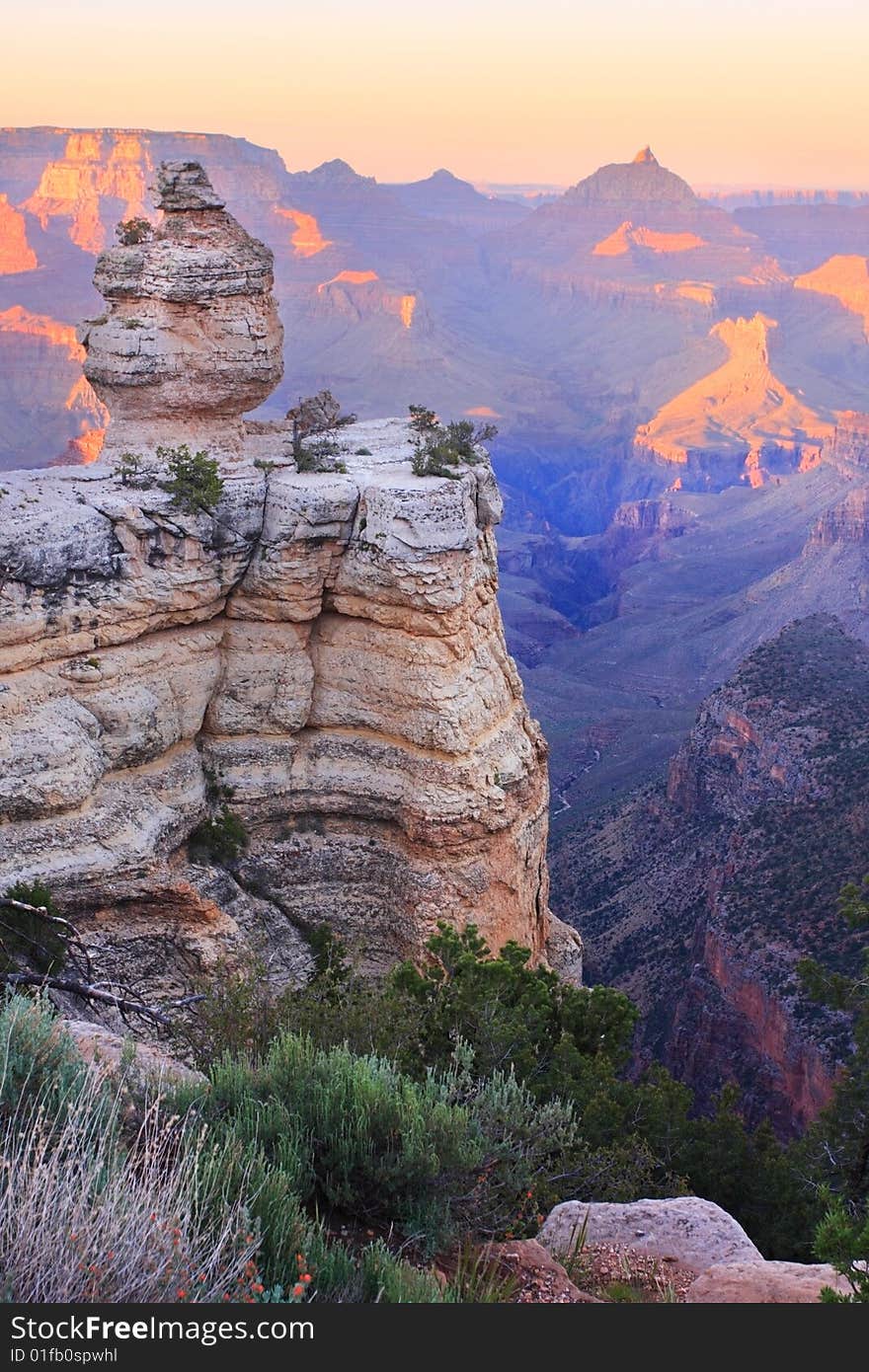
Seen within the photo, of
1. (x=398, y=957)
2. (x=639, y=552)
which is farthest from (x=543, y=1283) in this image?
(x=639, y=552)

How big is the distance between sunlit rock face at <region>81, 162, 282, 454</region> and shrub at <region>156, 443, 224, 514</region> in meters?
1.59

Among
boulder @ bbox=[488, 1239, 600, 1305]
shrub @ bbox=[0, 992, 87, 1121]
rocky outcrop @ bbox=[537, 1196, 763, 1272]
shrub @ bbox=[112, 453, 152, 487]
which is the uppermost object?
shrub @ bbox=[112, 453, 152, 487]

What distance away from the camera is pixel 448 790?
2400cm

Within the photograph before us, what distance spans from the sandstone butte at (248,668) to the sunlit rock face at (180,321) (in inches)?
1.5

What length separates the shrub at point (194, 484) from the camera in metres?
23.3

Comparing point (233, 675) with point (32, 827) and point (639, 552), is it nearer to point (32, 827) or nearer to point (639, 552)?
point (32, 827)

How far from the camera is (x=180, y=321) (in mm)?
24906

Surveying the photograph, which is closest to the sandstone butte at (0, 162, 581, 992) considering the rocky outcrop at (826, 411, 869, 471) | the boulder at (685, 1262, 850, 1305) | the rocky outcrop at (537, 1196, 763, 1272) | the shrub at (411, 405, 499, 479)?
the shrub at (411, 405, 499, 479)

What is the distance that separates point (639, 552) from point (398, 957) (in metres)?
132

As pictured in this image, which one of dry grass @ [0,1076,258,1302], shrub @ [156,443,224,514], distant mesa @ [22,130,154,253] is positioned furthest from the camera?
distant mesa @ [22,130,154,253]

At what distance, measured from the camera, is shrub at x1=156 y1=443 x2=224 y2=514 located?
2331 centimetres

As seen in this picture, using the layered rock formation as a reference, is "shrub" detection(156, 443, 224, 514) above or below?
above

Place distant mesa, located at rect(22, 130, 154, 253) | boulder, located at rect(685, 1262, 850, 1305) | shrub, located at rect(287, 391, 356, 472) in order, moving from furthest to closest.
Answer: distant mesa, located at rect(22, 130, 154, 253), shrub, located at rect(287, 391, 356, 472), boulder, located at rect(685, 1262, 850, 1305)

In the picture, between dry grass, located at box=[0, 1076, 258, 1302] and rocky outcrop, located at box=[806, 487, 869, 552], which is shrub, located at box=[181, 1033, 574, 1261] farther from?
rocky outcrop, located at box=[806, 487, 869, 552]
